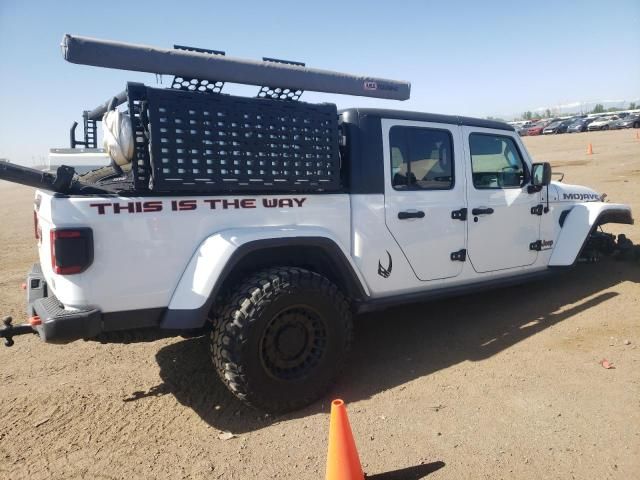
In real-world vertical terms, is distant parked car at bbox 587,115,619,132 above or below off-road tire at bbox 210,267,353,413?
above

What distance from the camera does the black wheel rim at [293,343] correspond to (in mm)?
2951

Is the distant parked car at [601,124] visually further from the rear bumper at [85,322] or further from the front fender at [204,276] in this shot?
→ the rear bumper at [85,322]

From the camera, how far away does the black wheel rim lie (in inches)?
116

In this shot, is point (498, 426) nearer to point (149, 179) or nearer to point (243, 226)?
point (243, 226)

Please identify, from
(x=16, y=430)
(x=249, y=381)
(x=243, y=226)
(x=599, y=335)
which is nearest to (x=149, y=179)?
(x=243, y=226)

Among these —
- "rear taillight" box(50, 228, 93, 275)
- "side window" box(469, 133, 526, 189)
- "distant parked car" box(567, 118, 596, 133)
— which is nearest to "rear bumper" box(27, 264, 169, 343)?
"rear taillight" box(50, 228, 93, 275)

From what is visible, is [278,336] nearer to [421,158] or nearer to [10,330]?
[10,330]

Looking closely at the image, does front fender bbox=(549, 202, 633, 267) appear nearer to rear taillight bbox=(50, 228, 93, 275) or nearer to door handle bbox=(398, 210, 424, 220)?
door handle bbox=(398, 210, 424, 220)

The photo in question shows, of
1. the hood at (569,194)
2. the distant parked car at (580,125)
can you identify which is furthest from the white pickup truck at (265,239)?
the distant parked car at (580,125)

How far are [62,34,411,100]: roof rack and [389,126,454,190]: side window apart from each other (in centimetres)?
46

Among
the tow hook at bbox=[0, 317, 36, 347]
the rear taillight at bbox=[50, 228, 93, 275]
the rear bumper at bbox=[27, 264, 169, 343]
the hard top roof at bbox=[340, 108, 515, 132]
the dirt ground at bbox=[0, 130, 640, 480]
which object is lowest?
the dirt ground at bbox=[0, 130, 640, 480]

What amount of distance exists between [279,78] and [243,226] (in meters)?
1.00

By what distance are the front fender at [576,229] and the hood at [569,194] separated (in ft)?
0.32

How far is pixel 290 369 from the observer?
10.00 feet
